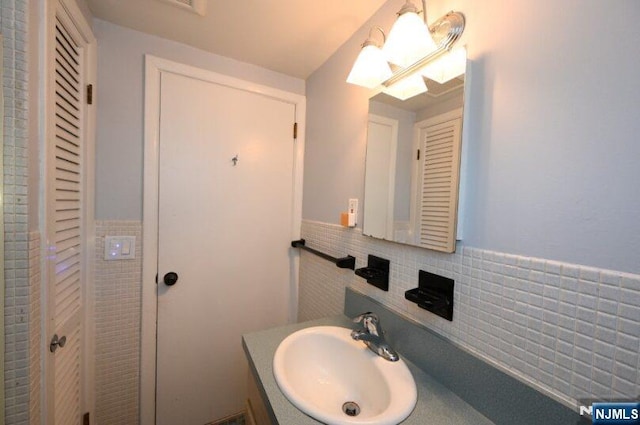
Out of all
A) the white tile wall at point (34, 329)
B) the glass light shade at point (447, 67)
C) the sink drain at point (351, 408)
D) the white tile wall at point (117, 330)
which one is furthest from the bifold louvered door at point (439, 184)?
the white tile wall at point (117, 330)

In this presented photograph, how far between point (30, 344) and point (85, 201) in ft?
2.04

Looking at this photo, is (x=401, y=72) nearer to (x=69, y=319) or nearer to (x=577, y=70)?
(x=577, y=70)

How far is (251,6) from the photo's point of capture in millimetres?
1067

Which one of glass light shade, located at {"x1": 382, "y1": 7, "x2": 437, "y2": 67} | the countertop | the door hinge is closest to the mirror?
glass light shade, located at {"x1": 382, "y1": 7, "x2": 437, "y2": 67}

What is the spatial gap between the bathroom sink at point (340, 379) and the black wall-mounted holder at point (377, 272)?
0.75 ft

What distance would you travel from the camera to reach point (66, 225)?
973 mm

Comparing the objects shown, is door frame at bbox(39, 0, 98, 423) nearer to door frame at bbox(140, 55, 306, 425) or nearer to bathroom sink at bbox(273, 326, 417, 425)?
door frame at bbox(140, 55, 306, 425)

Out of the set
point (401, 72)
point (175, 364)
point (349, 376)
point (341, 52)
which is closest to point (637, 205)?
point (401, 72)

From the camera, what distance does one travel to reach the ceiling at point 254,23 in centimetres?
106

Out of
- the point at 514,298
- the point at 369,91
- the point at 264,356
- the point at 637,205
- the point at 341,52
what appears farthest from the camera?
the point at 341,52

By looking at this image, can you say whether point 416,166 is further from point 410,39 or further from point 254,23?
point 254,23

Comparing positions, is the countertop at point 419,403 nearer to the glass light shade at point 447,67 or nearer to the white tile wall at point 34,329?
the white tile wall at point 34,329


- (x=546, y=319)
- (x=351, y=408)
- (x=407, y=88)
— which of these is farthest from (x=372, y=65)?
(x=351, y=408)

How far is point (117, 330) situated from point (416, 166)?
1616mm
